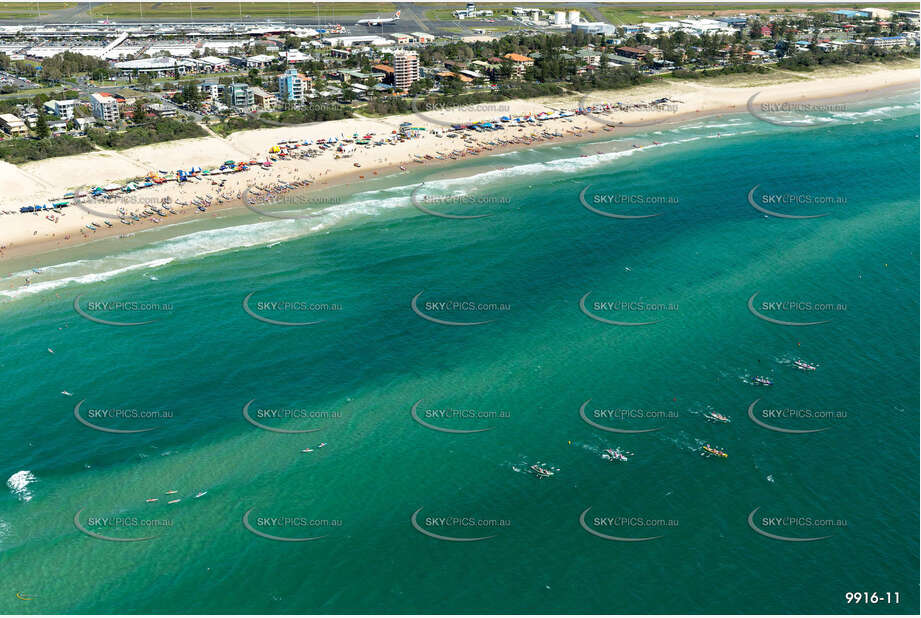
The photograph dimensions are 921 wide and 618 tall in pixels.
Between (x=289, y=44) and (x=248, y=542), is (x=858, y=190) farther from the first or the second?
(x=289, y=44)

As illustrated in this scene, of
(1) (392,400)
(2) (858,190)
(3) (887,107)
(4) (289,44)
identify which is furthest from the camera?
(4) (289,44)

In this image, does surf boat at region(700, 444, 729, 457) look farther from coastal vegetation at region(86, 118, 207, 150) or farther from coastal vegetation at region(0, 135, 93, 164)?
coastal vegetation at region(0, 135, 93, 164)

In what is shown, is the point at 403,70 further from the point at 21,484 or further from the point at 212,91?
the point at 21,484

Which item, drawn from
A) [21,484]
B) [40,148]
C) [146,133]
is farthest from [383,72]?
[21,484]

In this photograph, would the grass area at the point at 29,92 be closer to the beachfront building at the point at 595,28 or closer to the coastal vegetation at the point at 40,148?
the coastal vegetation at the point at 40,148

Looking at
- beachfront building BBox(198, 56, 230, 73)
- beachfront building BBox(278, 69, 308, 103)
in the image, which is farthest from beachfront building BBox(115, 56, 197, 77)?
beachfront building BBox(278, 69, 308, 103)

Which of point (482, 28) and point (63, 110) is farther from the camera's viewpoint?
point (482, 28)

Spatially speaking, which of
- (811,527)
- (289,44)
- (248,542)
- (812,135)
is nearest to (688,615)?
(811,527)
